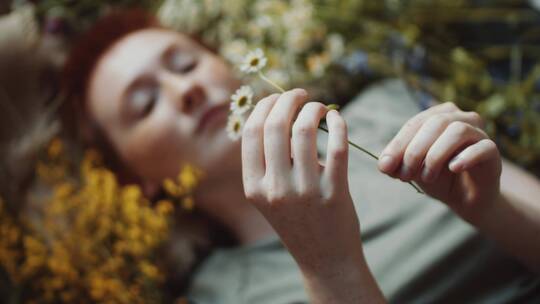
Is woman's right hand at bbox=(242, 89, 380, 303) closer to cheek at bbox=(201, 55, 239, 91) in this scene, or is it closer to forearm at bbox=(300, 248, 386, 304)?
forearm at bbox=(300, 248, 386, 304)

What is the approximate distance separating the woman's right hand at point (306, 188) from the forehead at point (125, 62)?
1.52ft

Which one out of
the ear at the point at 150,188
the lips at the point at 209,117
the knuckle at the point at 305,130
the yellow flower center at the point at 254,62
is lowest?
the ear at the point at 150,188

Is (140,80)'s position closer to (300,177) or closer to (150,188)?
(150,188)

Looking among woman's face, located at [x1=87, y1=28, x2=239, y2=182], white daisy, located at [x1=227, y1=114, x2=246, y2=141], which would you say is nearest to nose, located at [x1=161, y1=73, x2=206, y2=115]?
woman's face, located at [x1=87, y1=28, x2=239, y2=182]

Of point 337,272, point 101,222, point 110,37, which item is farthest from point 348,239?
point 110,37

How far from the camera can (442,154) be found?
448 millimetres

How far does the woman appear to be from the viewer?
448 millimetres

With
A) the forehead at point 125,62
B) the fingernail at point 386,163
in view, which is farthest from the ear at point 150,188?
the fingernail at point 386,163

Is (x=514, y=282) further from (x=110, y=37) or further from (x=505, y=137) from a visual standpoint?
(x=110, y=37)

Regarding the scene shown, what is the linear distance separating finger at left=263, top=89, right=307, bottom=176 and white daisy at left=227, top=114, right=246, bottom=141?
0.20 ft

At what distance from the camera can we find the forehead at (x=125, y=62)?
2.88ft

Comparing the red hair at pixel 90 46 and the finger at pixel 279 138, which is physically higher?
the finger at pixel 279 138

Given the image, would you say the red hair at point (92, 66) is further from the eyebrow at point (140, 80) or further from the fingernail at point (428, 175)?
the fingernail at point (428, 175)

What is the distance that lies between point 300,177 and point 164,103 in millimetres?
469
